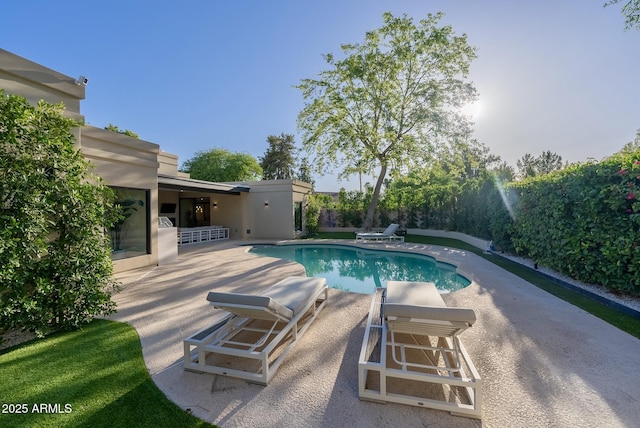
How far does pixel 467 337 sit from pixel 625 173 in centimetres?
412

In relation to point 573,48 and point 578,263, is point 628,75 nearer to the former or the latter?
point 573,48

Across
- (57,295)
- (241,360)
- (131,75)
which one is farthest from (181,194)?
(241,360)

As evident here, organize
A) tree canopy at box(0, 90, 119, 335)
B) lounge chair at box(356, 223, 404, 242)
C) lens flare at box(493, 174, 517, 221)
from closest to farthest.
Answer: tree canopy at box(0, 90, 119, 335)
lens flare at box(493, 174, 517, 221)
lounge chair at box(356, 223, 404, 242)

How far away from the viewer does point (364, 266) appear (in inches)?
402

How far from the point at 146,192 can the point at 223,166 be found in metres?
30.8

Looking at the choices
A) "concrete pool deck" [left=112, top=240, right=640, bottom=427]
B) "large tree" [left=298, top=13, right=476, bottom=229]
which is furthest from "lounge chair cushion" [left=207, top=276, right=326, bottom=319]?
"large tree" [left=298, top=13, right=476, bottom=229]

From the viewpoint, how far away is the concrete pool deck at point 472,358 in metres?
2.33

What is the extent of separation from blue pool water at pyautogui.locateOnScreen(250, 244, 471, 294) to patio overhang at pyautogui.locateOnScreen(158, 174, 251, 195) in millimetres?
3736

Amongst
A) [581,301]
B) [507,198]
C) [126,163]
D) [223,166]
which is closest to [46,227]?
[126,163]

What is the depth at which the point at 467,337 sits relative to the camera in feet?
12.4

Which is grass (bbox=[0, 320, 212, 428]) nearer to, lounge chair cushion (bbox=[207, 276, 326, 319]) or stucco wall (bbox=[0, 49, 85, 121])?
lounge chair cushion (bbox=[207, 276, 326, 319])

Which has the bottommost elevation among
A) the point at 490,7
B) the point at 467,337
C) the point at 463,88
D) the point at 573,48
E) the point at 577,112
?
the point at 467,337

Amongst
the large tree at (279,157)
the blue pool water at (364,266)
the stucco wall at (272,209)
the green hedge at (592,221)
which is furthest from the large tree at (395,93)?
the large tree at (279,157)

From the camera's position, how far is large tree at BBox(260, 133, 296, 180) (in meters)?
39.3
